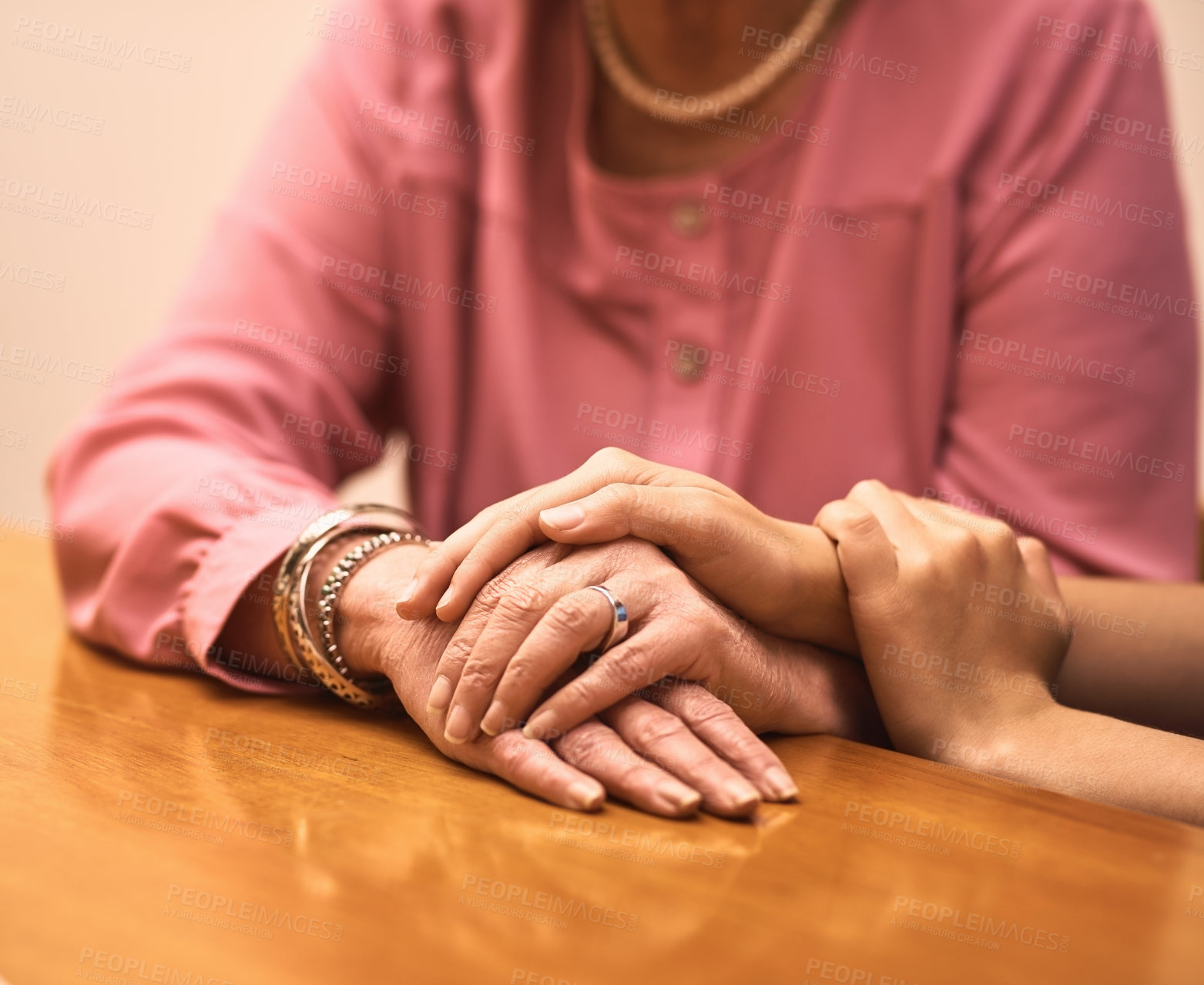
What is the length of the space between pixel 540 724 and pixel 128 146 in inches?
86.9

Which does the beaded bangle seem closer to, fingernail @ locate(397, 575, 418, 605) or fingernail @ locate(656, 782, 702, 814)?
fingernail @ locate(397, 575, 418, 605)

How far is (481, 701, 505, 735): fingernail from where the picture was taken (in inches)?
23.2

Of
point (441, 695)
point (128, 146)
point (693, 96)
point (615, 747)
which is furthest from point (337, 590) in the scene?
point (128, 146)

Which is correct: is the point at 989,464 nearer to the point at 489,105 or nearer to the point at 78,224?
the point at 489,105

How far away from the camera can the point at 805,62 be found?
1.08 m

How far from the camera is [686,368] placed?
106 cm

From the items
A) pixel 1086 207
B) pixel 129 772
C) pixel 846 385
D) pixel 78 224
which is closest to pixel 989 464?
pixel 846 385

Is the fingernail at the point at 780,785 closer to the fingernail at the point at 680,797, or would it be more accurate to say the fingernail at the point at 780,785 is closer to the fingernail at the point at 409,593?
the fingernail at the point at 680,797

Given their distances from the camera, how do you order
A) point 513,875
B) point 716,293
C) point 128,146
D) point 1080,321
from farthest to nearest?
point 128,146
point 716,293
point 1080,321
point 513,875

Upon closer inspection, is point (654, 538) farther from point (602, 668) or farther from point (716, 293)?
point (716, 293)

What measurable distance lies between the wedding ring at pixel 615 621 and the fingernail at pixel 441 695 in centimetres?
9

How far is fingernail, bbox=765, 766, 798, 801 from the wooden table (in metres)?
0.01

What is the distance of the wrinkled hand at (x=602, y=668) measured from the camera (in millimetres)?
589

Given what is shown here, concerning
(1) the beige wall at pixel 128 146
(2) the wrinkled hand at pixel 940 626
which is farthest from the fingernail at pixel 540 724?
(1) the beige wall at pixel 128 146
